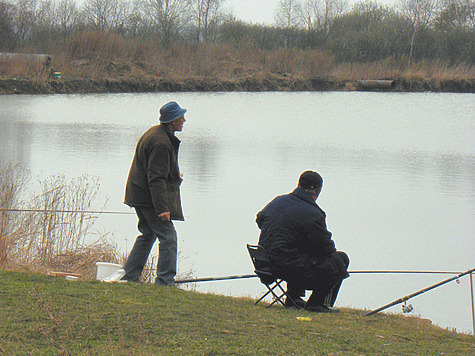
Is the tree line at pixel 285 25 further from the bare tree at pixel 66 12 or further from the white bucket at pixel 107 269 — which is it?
the white bucket at pixel 107 269

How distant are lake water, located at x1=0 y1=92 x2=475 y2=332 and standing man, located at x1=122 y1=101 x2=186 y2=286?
5.75ft

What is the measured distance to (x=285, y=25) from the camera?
204 feet

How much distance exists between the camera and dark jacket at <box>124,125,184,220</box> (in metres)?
5.06

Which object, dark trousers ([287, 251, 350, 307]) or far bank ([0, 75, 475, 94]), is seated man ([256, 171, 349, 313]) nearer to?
dark trousers ([287, 251, 350, 307])

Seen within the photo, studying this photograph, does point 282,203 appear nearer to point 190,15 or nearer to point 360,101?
point 360,101

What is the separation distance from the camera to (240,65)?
40344 mm

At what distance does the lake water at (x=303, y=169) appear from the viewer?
7.75 m

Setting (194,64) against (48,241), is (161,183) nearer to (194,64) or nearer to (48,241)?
(48,241)

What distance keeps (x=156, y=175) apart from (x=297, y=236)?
1.15 meters

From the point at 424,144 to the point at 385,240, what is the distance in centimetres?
1080

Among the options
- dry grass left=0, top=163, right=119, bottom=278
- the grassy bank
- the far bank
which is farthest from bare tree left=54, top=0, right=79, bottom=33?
dry grass left=0, top=163, right=119, bottom=278

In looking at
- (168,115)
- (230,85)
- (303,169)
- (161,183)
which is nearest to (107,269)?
(161,183)

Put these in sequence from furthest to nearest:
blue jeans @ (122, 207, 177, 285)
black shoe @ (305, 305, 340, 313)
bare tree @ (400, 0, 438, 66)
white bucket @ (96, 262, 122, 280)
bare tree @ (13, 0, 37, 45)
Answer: bare tree @ (400, 0, 438, 66) < bare tree @ (13, 0, 37, 45) < white bucket @ (96, 262, 122, 280) < blue jeans @ (122, 207, 177, 285) < black shoe @ (305, 305, 340, 313)

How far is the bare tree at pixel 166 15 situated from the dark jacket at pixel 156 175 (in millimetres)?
49561
